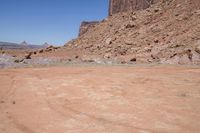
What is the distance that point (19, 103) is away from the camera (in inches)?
335

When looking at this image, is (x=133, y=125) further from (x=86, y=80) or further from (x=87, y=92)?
(x=86, y=80)

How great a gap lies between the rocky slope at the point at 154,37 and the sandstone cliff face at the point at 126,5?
12.1 m

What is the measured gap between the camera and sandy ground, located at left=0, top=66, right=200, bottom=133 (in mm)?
6359

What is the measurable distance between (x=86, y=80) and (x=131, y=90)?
2.86 metres

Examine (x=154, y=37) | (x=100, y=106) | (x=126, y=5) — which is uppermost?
(x=126, y=5)

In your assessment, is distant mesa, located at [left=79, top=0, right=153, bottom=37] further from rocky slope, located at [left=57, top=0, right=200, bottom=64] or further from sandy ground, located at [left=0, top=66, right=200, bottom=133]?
sandy ground, located at [left=0, top=66, right=200, bottom=133]

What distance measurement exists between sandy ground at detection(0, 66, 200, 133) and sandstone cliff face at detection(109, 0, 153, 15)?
3745 centimetres

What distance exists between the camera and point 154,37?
27.3 meters

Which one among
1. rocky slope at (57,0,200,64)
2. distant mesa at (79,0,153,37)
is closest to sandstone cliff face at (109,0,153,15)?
distant mesa at (79,0,153,37)

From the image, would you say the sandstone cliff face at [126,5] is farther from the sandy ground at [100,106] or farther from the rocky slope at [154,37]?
the sandy ground at [100,106]

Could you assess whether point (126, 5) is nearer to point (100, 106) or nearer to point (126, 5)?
point (126, 5)

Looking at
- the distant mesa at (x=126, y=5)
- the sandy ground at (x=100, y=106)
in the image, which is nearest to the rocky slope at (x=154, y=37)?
the sandy ground at (x=100, y=106)

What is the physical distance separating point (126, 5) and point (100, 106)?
4741cm

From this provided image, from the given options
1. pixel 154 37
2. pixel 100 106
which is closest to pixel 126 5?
pixel 154 37
